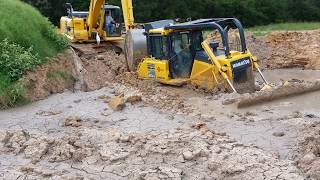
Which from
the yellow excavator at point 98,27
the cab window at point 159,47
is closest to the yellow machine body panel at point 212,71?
the cab window at point 159,47

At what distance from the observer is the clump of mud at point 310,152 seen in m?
7.86

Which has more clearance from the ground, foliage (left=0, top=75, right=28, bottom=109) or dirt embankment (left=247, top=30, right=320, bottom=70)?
foliage (left=0, top=75, right=28, bottom=109)

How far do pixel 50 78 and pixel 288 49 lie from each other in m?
13.8

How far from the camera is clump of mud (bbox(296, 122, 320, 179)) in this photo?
786 centimetres

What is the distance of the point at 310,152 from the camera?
8641 millimetres

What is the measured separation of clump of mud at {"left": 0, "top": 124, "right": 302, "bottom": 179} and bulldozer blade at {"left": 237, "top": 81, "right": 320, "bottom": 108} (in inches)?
91.8

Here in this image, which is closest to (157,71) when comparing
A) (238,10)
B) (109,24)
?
(109,24)

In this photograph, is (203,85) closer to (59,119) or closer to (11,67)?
(59,119)

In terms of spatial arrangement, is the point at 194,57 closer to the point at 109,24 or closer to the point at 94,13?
the point at 94,13

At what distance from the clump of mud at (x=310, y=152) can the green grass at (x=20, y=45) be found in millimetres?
7719

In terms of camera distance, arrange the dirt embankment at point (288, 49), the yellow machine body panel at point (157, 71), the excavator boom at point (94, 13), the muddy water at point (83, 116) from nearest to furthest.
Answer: the muddy water at point (83, 116) < the yellow machine body panel at point (157, 71) < the excavator boom at point (94, 13) < the dirt embankment at point (288, 49)

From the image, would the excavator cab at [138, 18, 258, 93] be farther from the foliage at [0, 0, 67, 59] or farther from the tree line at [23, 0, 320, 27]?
the tree line at [23, 0, 320, 27]

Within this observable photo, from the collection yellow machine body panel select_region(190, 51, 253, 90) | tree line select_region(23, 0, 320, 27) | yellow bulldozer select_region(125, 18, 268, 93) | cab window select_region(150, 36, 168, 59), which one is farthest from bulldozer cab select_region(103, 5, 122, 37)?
tree line select_region(23, 0, 320, 27)

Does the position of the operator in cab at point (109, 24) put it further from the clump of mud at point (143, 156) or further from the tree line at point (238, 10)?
the tree line at point (238, 10)
